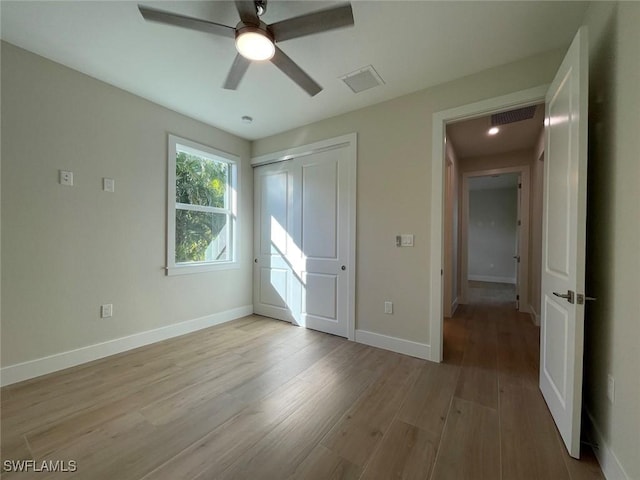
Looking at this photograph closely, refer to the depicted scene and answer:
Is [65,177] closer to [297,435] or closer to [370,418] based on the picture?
[297,435]

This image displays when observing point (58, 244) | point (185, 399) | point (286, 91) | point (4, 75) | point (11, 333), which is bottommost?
point (185, 399)

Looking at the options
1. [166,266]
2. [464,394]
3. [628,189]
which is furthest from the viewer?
[166,266]

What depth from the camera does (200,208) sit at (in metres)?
3.40

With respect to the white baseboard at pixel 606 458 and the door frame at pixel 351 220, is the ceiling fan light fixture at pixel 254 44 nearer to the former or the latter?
the door frame at pixel 351 220

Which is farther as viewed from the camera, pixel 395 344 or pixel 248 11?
pixel 395 344

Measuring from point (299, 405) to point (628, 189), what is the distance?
7.17ft

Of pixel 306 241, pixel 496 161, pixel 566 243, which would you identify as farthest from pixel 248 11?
pixel 496 161

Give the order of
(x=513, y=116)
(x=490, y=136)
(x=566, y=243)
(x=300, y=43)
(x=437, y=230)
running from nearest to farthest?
(x=566, y=243)
(x=300, y=43)
(x=437, y=230)
(x=513, y=116)
(x=490, y=136)

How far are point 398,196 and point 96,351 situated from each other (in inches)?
131

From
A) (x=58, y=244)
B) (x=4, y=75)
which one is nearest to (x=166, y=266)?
(x=58, y=244)

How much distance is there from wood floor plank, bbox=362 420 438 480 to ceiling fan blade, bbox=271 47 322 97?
2.45 metres

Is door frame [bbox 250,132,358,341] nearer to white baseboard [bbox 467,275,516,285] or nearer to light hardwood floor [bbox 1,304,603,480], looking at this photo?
light hardwood floor [bbox 1,304,603,480]

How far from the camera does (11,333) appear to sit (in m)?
2.04

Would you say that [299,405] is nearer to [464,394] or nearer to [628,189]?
[464,394]
